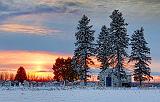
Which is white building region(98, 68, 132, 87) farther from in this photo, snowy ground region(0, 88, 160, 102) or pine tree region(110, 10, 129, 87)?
snowy ground region(0, 88, 160, 102)

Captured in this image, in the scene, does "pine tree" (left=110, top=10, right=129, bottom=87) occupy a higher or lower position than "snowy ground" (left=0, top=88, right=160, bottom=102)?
higher

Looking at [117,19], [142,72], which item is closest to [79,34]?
[117,19]

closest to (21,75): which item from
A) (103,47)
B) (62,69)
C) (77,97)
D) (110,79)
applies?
(62,69)

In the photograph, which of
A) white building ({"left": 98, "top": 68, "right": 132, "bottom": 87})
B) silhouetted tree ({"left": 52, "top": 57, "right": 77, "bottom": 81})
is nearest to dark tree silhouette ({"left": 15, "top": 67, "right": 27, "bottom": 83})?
silhouetted tree ({"left": 52, "top": 57, "right": 77, "bottom": 81})

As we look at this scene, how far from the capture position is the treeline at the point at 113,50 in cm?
Answer: 7719

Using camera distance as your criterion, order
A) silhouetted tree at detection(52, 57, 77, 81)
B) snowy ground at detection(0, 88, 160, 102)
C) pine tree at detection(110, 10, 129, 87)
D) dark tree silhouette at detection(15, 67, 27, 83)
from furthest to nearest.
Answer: dark tree silhouette at detection(15, 67, 27, 83) < silhouetted tree at detection(52, 57, 77, 81) < pine tree at detection(110, 10, 129, 87) < snowy ground at detection(0, 88, 160, 102)

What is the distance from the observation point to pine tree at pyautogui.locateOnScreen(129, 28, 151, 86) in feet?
263

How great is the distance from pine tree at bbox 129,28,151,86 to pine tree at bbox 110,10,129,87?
343cm

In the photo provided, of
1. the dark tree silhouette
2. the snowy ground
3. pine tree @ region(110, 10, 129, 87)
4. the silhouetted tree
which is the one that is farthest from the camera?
the dark tree silhouette

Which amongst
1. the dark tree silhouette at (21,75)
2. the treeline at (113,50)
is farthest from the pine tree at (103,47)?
the dark tree silhouette at (21,75)

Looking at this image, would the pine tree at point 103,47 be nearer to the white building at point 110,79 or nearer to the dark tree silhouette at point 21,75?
the white building at point 110,79

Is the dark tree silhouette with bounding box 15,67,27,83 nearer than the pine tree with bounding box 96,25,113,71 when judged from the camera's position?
No

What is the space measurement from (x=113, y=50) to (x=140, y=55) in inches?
281

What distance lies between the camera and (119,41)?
254ft
